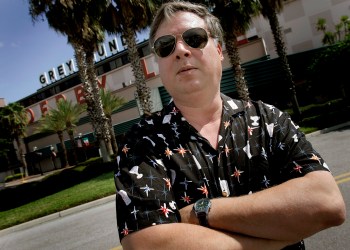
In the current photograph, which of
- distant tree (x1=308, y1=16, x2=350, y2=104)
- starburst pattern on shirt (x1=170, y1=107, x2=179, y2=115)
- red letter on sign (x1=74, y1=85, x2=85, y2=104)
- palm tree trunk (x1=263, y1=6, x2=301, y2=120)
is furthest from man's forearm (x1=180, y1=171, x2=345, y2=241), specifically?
→ red letter on sign (x1=74, y1=85, x2=85, y2=104)

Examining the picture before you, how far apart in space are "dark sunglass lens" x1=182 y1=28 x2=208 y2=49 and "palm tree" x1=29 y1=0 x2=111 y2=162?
15.3 m

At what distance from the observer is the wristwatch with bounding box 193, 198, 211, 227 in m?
1.50

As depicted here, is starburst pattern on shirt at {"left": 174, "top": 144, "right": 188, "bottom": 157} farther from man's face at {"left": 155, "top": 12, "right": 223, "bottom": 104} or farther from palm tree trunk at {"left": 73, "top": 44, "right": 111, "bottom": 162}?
palm tree trunk at {"left": 73, "top": 44, "right": 111, "bottom": 162}

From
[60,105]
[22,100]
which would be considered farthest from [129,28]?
[22,100]

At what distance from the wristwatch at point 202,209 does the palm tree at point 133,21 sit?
15.4 metres

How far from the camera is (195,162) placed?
1614 millimetres

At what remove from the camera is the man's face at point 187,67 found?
5.88 feet

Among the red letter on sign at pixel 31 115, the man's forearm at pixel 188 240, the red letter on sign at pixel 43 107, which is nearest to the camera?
the man's forearm at pixel 188 240

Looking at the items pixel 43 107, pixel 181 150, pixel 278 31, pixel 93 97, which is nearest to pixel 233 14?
pixel 278 31

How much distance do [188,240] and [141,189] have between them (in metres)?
Result: 0.32

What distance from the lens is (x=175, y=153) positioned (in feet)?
5.37

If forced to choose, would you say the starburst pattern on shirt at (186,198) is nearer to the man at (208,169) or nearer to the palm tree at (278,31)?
the man at (208,169)

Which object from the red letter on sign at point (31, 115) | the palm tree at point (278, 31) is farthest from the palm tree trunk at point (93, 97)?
the red letter on sign at point (31, 115)

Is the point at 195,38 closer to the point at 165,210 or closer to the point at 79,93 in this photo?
the point at 165,210
